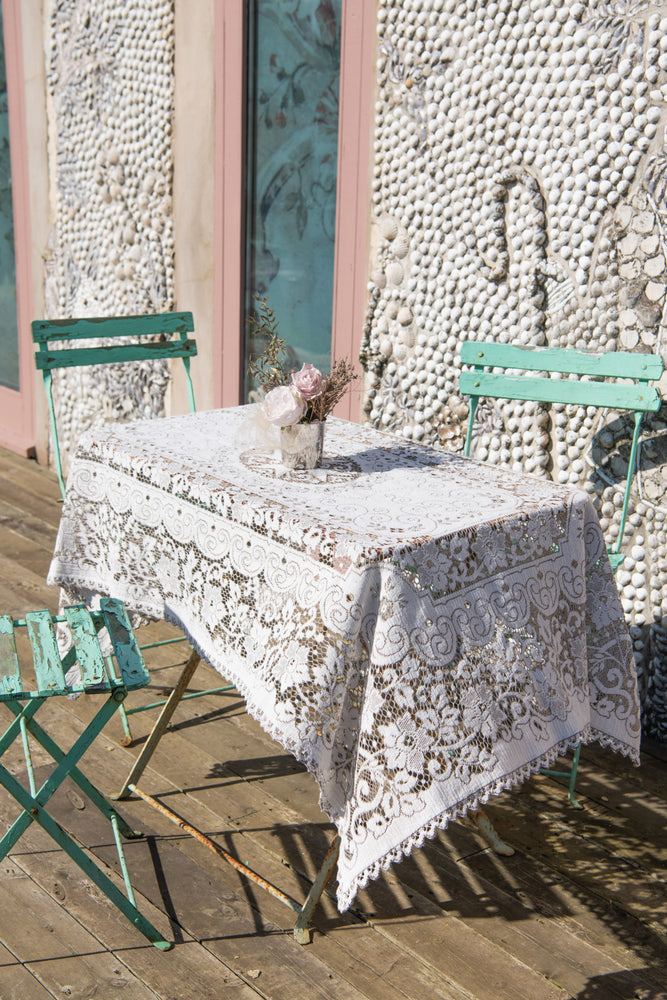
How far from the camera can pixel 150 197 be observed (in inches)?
166

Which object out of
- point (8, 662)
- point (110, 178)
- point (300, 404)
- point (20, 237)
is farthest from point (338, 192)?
point (20, 237)

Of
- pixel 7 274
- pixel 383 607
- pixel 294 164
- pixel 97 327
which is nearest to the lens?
pixel 383 607

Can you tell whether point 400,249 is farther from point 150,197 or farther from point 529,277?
point 150,197

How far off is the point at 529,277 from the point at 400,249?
54 centimetres

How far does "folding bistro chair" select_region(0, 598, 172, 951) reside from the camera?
1.80 meters

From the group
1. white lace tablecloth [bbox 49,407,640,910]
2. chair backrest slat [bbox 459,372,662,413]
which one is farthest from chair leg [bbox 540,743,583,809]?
chair backrest slat [bbox 459,372,662,413]

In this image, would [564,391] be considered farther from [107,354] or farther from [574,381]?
[107,354]

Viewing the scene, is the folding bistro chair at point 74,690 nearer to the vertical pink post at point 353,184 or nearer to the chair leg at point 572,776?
the chair leg at point 572,776

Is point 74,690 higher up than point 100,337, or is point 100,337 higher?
point 100,337

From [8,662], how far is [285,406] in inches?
28.2

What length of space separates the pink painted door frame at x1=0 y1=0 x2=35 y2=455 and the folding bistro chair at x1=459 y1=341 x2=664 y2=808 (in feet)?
9.40

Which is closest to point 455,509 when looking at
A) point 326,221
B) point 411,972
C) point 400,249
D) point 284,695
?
point 284,695

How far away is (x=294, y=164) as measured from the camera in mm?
3648

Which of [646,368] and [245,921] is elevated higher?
[646,368]
